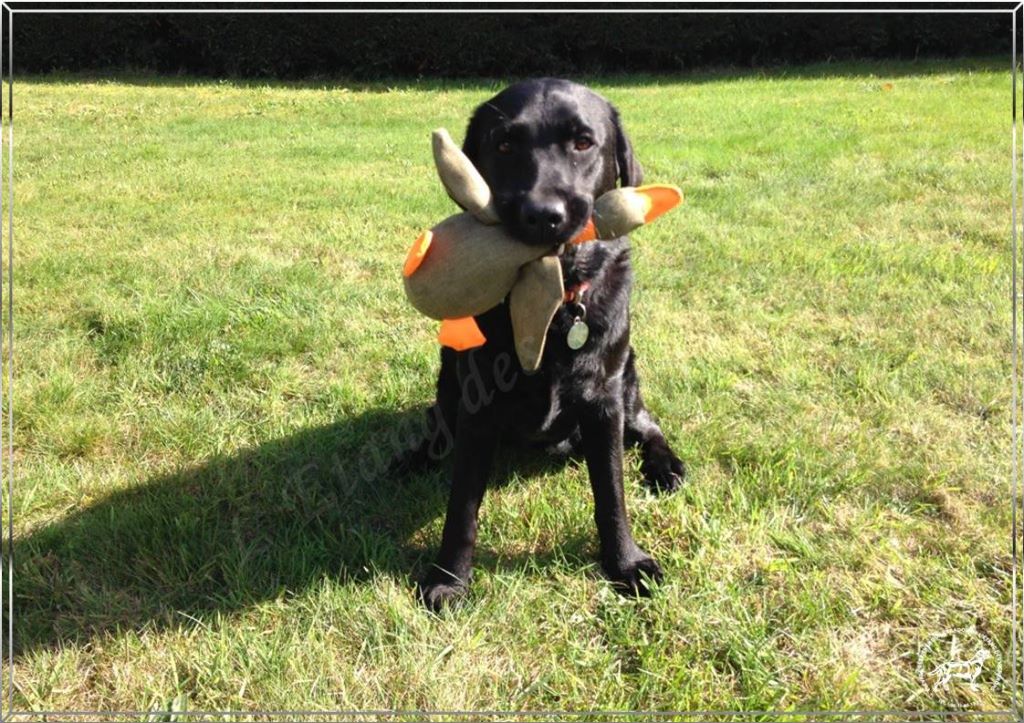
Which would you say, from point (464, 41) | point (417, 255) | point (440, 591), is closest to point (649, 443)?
point (440, 591)

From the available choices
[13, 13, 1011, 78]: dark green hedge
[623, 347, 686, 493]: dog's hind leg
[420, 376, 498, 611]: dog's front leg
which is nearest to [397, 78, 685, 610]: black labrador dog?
[420, 376, 498, 611]: dog's front leg

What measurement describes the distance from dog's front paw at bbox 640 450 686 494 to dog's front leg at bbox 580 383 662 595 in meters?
0.42

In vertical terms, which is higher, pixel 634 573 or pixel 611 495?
pixel 611 495

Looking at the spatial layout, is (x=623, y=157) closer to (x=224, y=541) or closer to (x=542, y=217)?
(x=542, y=217)

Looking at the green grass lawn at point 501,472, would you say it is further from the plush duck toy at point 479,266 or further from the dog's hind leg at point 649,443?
the plush duck toy at point 479,266

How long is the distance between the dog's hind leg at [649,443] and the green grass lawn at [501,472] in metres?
0.09

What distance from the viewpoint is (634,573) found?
2139 mm

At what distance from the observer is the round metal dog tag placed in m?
2.02

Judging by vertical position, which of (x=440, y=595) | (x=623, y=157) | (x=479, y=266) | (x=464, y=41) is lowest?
(x=440, y=595)

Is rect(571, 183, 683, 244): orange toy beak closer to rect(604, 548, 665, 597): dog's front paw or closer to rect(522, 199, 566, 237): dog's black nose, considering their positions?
rect(522, 199, 566, 237): dog's black nose

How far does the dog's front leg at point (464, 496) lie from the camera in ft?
6.99

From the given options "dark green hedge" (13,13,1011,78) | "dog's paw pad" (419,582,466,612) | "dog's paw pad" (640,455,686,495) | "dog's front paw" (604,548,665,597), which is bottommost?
"dog's paw pad" (419,582,466,612)

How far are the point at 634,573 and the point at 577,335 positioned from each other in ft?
2.36

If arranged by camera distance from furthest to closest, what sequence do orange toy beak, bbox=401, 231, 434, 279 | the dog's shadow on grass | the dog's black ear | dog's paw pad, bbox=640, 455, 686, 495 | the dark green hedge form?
the dark green hedge
dog's paw pad, bbox=640, 455, 686, 495
the dog's black ear
the dog's shadow on grass
orange toy beak, bbox=401, 231, 434, 279
